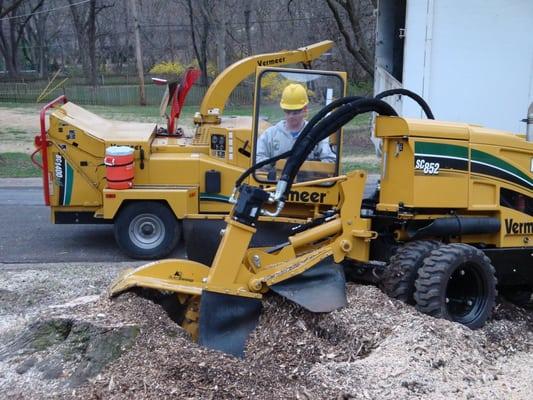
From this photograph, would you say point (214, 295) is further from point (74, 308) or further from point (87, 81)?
point (87, 81)

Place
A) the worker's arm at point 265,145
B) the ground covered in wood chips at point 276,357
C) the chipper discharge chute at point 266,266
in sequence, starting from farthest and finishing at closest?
the worker's arm at point 265,145 → the chipper discharge chute at point 266,266 → the ground covered in wood chips at point 276,357

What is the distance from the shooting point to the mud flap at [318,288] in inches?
205

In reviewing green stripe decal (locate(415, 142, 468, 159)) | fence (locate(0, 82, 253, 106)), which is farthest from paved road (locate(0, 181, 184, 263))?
fence (locate(0, 82, 253, 106))

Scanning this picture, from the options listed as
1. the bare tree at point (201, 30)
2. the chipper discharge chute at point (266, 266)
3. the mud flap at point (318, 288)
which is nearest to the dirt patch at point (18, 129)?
the bare tree at point (201, 30)

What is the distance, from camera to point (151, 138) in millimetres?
9555

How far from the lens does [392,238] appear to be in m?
6.02

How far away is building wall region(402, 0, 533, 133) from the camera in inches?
455

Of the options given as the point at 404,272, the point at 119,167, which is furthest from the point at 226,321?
the point at 119,167

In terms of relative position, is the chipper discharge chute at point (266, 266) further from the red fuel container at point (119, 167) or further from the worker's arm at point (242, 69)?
the red fuel container at point (119, 167)

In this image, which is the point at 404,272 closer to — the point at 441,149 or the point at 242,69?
the point at 441,149

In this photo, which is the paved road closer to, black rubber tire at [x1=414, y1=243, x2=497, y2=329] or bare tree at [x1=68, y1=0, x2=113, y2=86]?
black rubber tire at [x1=414, y1=243, x2=497, y2=329]

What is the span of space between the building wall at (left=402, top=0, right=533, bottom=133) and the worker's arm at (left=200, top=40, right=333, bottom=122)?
2730 mm

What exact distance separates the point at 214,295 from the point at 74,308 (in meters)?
1.09

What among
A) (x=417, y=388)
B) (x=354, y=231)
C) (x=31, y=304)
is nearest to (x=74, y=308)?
(x=31, y=304)
